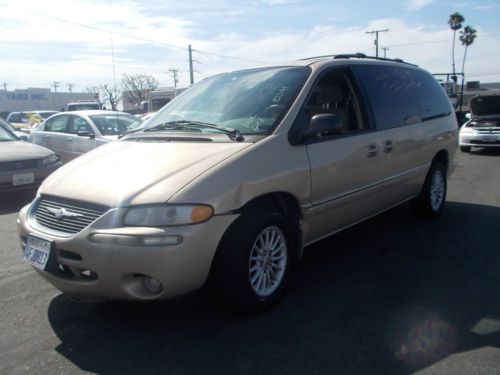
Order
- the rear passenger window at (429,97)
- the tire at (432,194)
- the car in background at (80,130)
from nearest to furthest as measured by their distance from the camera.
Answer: the rear passenger window at (429,97), the tire at (432,194), the car in background at (80,130)

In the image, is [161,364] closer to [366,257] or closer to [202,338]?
[202,338]

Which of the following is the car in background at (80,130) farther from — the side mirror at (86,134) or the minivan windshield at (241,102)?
the minivan windshield at (241,102)

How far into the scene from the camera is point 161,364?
284cm

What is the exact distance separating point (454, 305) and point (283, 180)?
1.54 metres

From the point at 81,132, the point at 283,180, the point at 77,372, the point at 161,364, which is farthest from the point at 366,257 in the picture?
the point at 81,132

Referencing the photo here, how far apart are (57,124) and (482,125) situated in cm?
1127

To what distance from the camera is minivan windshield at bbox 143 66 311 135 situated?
3816 millimetres

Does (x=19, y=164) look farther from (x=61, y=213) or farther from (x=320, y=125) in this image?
(x=320, y=125)

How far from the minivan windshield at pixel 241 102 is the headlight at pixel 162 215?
0.98 metres

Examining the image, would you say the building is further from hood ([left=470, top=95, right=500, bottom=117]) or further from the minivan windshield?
the minivan windshield

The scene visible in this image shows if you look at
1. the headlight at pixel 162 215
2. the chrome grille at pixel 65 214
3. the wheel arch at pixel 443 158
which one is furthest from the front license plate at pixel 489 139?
the chrome grille at pixel 65 214

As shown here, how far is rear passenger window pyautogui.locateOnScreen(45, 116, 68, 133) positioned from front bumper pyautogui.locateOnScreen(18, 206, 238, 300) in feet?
26.3

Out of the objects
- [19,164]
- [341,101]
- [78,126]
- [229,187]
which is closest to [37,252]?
[229,187]

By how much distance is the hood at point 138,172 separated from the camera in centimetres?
304
